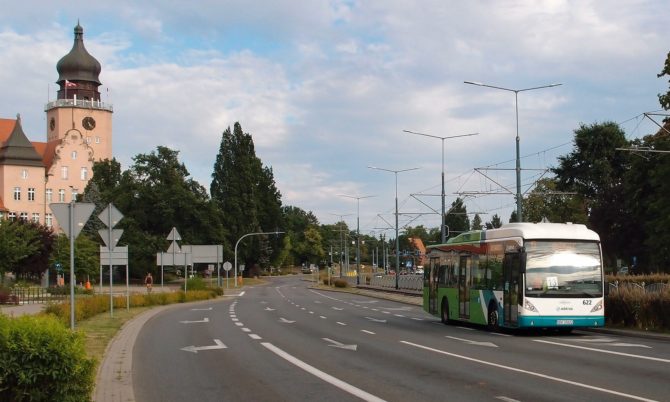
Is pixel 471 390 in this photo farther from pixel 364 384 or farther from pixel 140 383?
pixel 140 383

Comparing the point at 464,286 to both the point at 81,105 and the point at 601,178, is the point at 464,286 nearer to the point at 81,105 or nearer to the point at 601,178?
the point at 601,178

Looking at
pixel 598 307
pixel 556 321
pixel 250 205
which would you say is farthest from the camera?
pixel 250 205

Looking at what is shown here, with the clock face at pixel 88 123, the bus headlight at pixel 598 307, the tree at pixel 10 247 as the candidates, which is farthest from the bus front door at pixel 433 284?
the clock face at pixel 88 123

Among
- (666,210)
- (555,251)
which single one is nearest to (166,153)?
(666,210)

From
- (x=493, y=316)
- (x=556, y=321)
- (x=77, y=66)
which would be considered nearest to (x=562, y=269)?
(x=556, y=321)

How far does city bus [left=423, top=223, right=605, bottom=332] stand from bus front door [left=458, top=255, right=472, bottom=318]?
918 millimetres

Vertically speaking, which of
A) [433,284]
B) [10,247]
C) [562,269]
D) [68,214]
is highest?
[68,214]

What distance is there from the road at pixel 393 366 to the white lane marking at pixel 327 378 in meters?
0.02

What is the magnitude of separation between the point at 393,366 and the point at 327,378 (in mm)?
2078

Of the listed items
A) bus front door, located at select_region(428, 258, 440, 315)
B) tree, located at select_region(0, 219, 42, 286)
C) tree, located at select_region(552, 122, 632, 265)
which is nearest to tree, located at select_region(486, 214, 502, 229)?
tree, located at select_region(552, 122, 632, 265)

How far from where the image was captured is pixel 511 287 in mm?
23109

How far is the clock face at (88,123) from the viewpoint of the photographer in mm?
133000

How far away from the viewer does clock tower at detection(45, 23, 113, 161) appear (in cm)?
13188

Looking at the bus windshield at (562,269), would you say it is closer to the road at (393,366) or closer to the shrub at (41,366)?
the road at (393,366)
